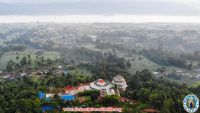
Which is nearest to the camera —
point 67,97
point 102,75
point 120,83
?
point 67,97

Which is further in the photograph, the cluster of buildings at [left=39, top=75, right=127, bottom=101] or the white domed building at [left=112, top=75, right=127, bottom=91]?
the white domed building at [left=112, top=75, right=127, bottom=91]

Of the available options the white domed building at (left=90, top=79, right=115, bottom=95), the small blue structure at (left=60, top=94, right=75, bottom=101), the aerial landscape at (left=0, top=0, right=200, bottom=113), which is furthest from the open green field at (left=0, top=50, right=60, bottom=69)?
the small blue structure at (left=60, top=94, right=75, bottom=101)

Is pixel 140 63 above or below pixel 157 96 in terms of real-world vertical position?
below

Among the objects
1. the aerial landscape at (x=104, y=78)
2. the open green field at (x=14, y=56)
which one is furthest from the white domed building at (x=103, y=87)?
the open green field at (x=14, y=56)

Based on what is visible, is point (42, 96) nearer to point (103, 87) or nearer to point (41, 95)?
point (41, 95)

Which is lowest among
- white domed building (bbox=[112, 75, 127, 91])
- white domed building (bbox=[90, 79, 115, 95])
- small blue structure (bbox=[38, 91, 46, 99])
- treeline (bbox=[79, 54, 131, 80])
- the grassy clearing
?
the grassy clearing

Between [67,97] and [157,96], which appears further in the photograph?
[67,97]

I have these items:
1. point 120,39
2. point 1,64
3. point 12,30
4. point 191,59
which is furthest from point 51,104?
point 12,30

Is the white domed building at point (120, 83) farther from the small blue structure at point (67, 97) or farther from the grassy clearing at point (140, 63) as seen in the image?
the grassy clearing at point (140, 63)

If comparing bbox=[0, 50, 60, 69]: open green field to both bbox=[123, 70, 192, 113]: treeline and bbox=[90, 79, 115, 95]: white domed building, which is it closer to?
bbox=[123, 70, 192, 113]: treeline

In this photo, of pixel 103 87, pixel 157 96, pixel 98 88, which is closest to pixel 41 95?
pixel 98 88

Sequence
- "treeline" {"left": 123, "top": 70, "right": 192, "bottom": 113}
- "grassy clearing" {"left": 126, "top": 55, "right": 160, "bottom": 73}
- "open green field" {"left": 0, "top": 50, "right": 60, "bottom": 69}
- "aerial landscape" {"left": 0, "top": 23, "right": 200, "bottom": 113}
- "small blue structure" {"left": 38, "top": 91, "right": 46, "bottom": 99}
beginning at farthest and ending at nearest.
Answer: "open green field" {"left": 0, "top": 50, "right": 60, "bottom": 69} < "grassy clearing" {"left": 126, "top": 55, "right": 160, "bottom": 73} < "small blue structure" {"left": 38, "top": 91, "right": 46, "bottom": 99} < "aerial landscape" {"left": 0, "top": 23, "right": 200, "bottom": 113} < "treeline" {"left": 123, "top": 70, "right": 192, "bottom": 113}
